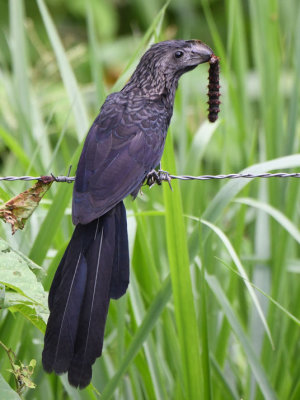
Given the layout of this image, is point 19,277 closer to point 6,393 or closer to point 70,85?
point 6,393

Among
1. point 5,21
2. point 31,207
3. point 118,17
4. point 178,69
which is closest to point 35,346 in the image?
point 31,207

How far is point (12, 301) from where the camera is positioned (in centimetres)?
123

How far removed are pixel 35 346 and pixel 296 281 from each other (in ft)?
3.34

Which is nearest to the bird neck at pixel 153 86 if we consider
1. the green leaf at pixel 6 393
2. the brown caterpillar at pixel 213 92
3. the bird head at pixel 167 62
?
the bird head at pixel 167 62

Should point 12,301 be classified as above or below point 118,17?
below

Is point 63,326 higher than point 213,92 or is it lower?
lower

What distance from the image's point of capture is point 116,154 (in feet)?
4.72

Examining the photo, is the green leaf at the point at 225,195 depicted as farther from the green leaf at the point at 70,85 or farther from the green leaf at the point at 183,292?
the green leaf at the point at 70,85

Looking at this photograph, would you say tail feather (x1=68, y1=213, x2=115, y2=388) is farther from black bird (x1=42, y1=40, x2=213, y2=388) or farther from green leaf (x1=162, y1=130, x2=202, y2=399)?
green leaf (x1=162, y1=130, x2=202, y2=399)

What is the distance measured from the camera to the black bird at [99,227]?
129cm

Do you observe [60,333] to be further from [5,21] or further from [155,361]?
[5,21]

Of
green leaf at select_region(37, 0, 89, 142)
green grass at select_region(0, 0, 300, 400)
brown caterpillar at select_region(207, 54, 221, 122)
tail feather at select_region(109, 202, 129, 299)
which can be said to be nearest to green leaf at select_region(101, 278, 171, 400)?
green grass at select_region(0, 0, 300, 400)

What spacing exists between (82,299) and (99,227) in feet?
0.55

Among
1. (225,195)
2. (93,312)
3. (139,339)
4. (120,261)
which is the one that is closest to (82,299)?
(93,312)
